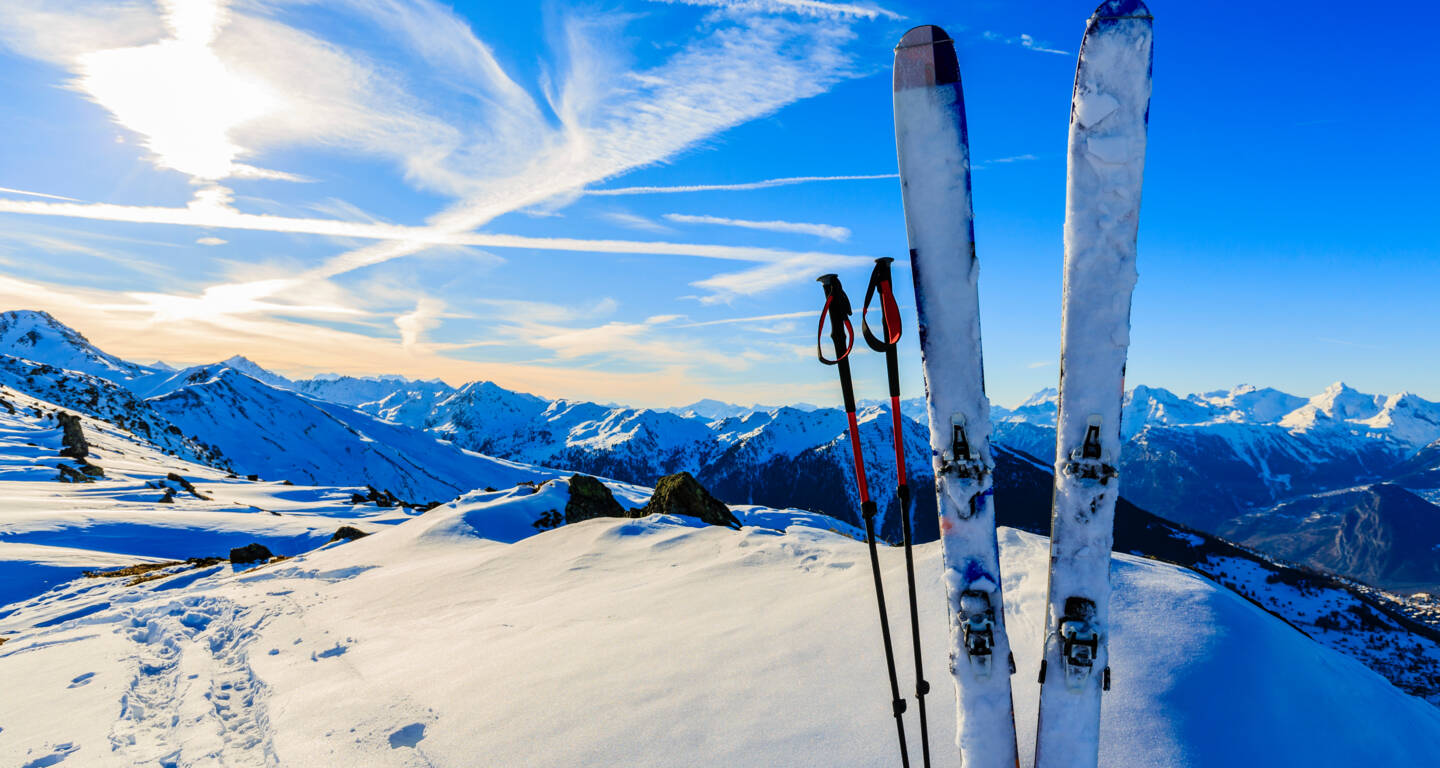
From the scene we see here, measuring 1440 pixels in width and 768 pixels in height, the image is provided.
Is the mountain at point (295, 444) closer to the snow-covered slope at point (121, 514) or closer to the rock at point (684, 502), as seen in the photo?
the snow-covered slope at point (121, 514)

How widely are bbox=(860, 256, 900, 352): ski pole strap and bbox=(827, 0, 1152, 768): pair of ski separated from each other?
1.13 feet

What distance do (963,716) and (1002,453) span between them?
172 meters

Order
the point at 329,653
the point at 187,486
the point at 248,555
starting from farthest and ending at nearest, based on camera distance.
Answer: the point at 187,486
the point at 248,555
the point at 329,653

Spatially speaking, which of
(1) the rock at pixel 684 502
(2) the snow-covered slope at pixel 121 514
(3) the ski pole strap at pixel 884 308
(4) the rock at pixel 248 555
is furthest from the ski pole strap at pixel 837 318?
(2) the snow-covered slope at pixel 121 514

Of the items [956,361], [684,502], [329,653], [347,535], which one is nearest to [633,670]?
[956,361]

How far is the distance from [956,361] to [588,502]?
20.2m

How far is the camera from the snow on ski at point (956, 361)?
375 cm

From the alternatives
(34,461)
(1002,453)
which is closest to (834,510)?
(1002,453)

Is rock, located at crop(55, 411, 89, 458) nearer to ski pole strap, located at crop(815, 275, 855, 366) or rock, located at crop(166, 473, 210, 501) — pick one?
rock, located at crop(166, 473, 210, 501)

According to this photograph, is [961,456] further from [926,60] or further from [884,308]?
[926,60]

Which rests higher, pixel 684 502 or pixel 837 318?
pixel 837 318

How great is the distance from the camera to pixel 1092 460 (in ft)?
12.0

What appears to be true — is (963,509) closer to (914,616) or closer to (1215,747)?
(914,616)

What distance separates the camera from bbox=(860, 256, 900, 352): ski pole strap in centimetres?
356
